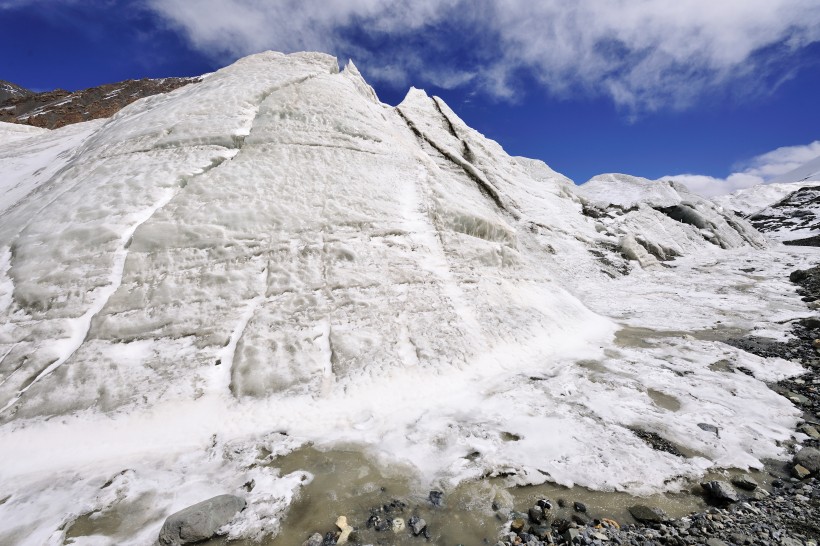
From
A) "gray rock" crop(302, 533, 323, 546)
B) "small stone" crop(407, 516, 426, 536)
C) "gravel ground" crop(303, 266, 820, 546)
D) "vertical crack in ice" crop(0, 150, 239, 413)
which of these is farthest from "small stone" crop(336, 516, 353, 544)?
"vertical crack in ice" crop(0, 150, 239, 413)

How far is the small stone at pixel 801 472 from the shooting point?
5727 mm

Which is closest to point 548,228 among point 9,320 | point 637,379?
point 637,379

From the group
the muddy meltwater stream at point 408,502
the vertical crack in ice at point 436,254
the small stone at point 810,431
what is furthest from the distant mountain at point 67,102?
the small stone at point 810,431

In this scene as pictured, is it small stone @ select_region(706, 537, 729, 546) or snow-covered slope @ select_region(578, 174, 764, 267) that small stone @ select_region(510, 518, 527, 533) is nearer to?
small stone @ select_region(706, 537, 729, 546)

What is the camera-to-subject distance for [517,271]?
14.2m

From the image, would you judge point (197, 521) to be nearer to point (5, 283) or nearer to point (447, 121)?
point (5, 283)

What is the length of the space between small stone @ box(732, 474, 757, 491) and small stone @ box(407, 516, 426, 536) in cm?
502

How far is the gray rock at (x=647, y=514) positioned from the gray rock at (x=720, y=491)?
956 mm

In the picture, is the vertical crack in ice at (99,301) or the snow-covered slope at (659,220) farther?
the snow-covered slope at (659,220)

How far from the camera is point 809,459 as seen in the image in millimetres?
5996

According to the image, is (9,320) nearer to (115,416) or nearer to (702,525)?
(115,416)

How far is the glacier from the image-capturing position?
6.28 m

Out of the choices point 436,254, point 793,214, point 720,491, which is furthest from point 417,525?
point 793,214

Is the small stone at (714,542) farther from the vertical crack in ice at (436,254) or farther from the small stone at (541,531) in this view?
the vertical crack in ice at (436,254)
